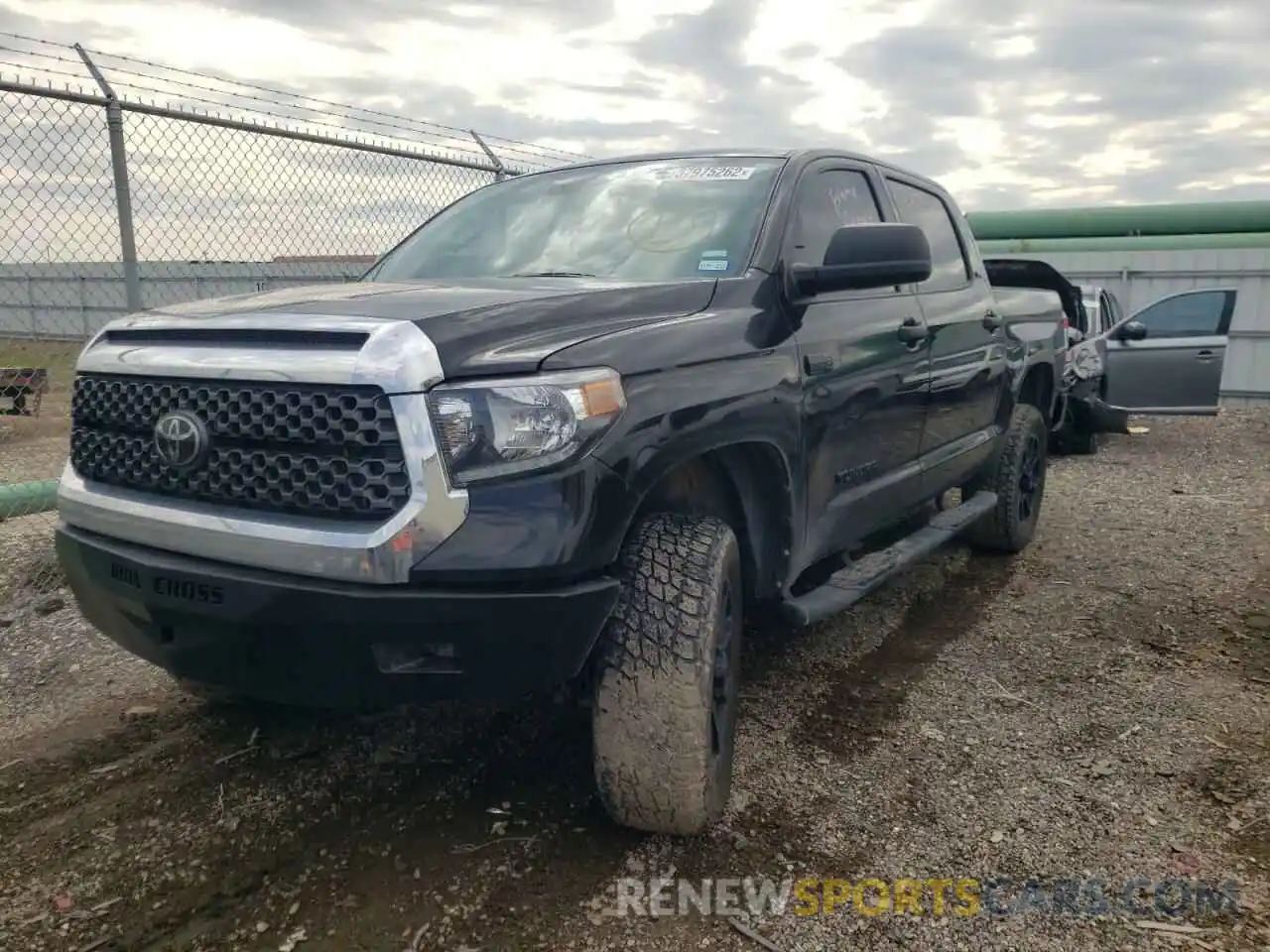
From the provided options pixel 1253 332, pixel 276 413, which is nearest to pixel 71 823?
pixel 276 413

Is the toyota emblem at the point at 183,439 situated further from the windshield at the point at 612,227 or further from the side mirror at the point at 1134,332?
the side mirror at the point at 1134,332

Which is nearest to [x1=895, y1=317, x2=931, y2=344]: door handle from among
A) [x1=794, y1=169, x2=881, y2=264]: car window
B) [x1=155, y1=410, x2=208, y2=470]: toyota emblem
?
[x1=794, y1=169, x2=881, y2=264]: car window

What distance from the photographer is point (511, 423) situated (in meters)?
2.25

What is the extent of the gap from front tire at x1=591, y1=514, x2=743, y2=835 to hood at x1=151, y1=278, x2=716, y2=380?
0.57 m

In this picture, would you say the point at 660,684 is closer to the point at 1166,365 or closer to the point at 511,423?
the point at 511,423

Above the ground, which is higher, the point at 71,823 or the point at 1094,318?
the point at 1094,318

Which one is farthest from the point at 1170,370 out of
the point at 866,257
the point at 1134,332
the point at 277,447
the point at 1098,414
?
the point at 277,447

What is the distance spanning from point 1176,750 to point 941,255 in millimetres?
2485

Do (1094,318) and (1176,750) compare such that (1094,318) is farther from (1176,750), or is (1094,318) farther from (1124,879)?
(1124,879)

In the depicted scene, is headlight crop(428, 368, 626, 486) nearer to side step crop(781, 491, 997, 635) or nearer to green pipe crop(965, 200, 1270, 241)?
side step crop(781, 491, 997, 635)

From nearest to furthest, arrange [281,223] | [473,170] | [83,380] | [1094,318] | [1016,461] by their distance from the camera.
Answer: [83,380] → [1016,461] → [281,223] → [473,170] → [1094,318]

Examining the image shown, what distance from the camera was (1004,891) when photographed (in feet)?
8.36

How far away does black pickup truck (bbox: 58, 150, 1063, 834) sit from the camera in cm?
222

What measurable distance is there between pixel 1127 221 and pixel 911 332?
56.3 feet
